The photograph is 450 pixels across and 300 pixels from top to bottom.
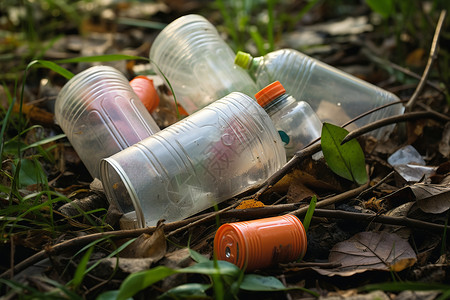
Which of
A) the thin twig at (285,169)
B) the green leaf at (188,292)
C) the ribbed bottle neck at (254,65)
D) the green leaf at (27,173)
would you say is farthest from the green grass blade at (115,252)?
the ribbed bottle neck at (254,65)

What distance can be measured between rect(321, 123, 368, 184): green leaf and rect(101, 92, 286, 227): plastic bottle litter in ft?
0.64

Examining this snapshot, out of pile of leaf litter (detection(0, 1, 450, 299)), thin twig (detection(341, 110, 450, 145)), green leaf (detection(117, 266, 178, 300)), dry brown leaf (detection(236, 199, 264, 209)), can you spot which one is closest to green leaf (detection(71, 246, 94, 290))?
pile of leaf litter (detection(0, 1, 450, 299))

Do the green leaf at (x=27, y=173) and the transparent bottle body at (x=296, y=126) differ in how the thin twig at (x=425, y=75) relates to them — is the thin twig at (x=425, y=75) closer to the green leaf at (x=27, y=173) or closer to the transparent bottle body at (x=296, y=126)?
the transparent bottle body at (x=296, y=126)

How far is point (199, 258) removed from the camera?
4.83ft

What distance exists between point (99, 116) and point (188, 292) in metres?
1.04

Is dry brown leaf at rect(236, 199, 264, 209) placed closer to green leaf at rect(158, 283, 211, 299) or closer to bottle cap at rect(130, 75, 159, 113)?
green leaf at rect(158, 283, 211, 299)

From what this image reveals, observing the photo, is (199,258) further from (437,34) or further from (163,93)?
(437,34)

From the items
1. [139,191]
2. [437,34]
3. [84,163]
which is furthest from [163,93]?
[437,34]

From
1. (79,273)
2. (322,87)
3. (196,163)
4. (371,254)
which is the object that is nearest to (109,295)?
(79,273)

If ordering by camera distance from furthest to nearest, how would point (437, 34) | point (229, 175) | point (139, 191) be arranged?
point (437, 34) → point (229, 175) → point (139, 191)

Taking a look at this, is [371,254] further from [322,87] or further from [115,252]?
[322,87]

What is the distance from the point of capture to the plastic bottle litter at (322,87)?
7.91ft

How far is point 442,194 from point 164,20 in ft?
11.3

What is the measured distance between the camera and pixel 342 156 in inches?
77.4
